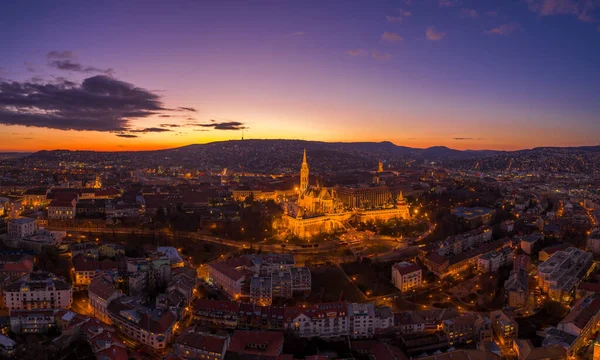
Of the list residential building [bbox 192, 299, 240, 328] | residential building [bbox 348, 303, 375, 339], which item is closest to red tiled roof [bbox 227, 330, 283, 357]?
residential building [bbox 192, 299, 240, 328]

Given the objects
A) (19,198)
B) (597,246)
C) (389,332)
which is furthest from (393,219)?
(19,198)

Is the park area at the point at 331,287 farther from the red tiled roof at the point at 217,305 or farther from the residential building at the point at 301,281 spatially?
the red tiled roof at the point at 217,305

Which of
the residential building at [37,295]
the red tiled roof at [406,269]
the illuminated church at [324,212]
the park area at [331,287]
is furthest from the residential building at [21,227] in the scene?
the red tiled roof at [406,269]

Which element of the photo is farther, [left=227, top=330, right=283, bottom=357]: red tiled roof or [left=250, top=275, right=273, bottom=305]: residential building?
[left=250, top=275, right=273, bottom=305]: residential building

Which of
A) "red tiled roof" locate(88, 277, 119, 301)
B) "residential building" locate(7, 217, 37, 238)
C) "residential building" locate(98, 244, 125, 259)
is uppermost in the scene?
"residential building" locate(7, 217, 37, 238)

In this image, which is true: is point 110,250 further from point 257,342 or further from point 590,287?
point 590,287

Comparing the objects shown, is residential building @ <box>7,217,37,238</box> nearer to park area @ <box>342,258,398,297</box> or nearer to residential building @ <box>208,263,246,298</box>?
residential building @ <box>208,263,246,298</box>

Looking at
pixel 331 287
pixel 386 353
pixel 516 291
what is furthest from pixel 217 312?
pixel 516 291
